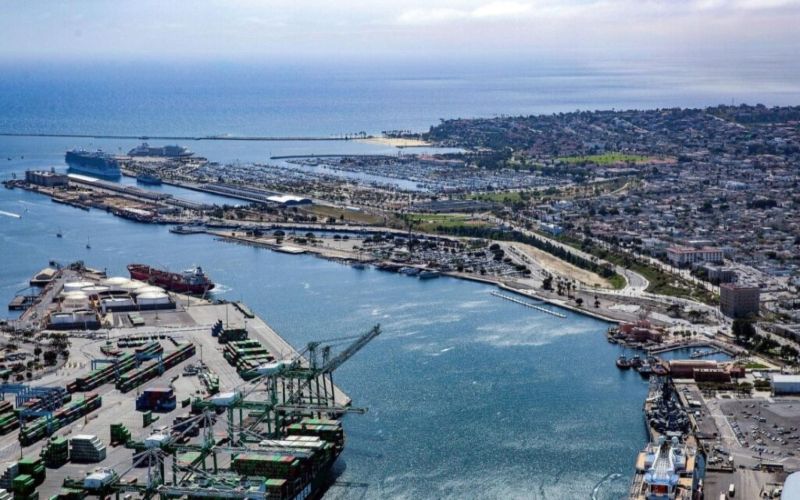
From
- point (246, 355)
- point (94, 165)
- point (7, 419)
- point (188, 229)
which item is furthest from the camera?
point (94, 165)

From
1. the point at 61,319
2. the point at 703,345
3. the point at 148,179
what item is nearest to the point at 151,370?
the point at 61,319

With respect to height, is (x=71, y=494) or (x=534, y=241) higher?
(x=534, y=241)

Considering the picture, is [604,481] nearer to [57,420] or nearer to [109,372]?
[57,420]

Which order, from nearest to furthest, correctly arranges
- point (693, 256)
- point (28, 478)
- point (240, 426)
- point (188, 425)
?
1. point (28, 478)
2. point (240, 426)
3. point (188, 425)
4. point (693, 256)

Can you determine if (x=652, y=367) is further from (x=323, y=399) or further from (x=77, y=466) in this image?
(x=77, y=466)

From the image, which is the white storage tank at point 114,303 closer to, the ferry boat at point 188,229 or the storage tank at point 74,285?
the storage tank at point 74,285

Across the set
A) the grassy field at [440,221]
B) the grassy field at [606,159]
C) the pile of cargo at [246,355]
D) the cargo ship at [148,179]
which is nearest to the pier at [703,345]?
the pile of cargo at [246,355]
